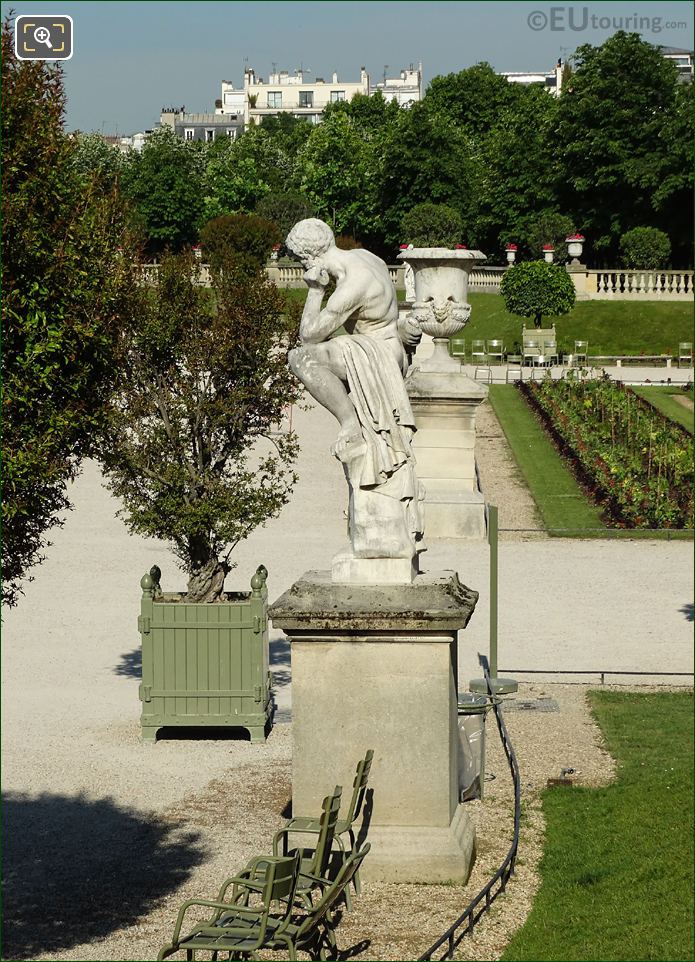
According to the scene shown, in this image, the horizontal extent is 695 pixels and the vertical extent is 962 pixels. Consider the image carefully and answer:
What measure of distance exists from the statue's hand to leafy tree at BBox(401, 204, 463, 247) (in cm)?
6264

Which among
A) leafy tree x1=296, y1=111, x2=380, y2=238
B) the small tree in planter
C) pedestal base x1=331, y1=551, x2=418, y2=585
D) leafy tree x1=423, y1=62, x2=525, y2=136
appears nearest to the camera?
pedestal base x1=331, y1=551, x2=418, y2=585

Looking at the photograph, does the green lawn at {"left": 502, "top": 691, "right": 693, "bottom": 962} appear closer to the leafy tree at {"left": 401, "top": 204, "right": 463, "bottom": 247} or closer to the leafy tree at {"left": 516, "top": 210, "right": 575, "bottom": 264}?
the leafy tree at {"left": 516, "top": 210, "right": 575, "bottom": 264}

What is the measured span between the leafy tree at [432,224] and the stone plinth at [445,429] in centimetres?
4925

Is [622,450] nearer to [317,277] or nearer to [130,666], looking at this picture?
[130,666]

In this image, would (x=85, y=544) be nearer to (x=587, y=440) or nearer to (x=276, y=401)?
(x=276, y=401)

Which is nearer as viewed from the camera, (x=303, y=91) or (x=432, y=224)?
(x=432, y=224)

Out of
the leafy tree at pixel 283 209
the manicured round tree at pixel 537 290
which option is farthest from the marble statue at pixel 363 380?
the leafy tree at pixel 283 209

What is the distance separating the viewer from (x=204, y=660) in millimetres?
13078

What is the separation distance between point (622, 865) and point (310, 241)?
4074mm

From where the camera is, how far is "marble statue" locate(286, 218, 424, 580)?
9.09m

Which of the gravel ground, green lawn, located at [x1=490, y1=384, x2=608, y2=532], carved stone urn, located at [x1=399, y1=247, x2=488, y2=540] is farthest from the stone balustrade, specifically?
the gravel ground

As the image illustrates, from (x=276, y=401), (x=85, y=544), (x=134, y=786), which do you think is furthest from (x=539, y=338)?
(x=134, y=786)

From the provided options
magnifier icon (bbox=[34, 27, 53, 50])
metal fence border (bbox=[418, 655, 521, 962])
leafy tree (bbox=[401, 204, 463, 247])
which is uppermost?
leafy tree (bbox=[401, 204, 463, 247])

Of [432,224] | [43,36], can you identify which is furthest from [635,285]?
[43,36]
